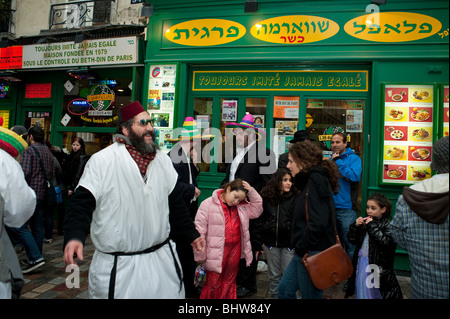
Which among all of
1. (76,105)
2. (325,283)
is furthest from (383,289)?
(76,105)

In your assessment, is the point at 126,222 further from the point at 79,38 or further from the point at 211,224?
the point at 79,38

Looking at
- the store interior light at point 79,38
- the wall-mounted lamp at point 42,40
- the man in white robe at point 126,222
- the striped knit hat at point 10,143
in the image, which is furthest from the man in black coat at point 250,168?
the wall-mounted lamp at point 42,40

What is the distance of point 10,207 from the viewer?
2293 mm

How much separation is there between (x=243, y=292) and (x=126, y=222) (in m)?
2.42

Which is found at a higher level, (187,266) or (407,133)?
(407,133)

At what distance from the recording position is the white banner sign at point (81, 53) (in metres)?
6.89

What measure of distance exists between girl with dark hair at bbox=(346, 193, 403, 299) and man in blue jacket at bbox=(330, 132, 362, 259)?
96 cm

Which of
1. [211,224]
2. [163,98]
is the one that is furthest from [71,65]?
[211,224]

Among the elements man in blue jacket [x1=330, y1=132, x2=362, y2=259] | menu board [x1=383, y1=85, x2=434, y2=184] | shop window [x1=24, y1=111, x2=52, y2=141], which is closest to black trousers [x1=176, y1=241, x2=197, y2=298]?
man in blue jacket [x1=330, y1=132, x2=362, y2=259]

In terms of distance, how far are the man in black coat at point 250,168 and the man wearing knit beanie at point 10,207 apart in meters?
2.62

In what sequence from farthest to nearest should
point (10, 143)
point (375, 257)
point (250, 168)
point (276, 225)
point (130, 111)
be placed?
1. point (250, 168)
2. point (276, 225)
3. point (375, 257)
4. point (130, 111)
5. point (10, 143)

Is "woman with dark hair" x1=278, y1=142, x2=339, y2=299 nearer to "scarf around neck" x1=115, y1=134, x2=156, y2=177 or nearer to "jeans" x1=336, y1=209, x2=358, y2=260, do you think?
"scarf around neck" x1=115, y1=134, x2=156, y2=177

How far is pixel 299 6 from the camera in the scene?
5.95 m
